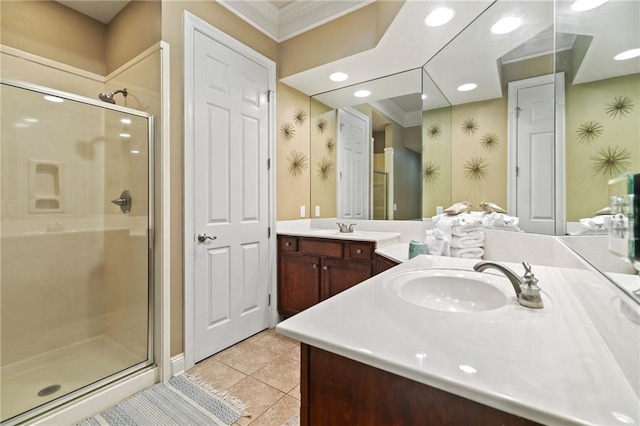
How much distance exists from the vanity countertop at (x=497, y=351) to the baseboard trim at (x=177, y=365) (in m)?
1.59

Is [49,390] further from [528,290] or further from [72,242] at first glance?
[528,290]

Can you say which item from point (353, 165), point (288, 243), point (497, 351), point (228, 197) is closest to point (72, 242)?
point (228, 197)

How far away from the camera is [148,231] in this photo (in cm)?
190

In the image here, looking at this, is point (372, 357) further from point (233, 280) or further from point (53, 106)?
point (53, 106)

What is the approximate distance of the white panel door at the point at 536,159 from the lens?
4.65 feet

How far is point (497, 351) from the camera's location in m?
0.55

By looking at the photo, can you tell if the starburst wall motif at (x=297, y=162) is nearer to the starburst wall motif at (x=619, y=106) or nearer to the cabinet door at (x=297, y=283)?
the cabinet door at (x=297, y=283)

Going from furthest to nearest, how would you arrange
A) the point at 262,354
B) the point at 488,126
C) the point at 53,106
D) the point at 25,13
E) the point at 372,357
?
the point at 262,354
the point at 25,13
the point at 53,106
the point at 488,126
the point at 372,357

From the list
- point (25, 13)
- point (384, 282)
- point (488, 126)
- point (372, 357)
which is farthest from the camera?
point (25, 13)

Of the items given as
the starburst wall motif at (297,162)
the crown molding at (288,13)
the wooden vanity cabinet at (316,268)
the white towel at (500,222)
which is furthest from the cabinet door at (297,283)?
the crown molding at (288,13)

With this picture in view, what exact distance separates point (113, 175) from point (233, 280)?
1.22 meters

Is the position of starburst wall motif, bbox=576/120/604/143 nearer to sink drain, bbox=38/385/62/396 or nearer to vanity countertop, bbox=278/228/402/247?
vanity countertop, bbox=278/228/402/247

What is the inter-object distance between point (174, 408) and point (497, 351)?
1.74 meters

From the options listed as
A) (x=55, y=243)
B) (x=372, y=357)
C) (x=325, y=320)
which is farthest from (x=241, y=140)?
(x=372, y=357)
